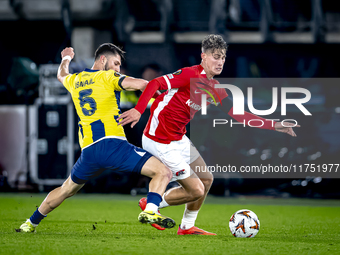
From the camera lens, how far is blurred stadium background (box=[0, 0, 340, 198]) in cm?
1188

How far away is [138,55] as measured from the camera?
12008 millimetres

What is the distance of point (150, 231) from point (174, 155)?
1.13 meters

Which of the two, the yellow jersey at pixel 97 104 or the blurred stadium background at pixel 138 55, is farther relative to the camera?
the blurred stadium background at pixel 138 55

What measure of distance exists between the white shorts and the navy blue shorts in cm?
46

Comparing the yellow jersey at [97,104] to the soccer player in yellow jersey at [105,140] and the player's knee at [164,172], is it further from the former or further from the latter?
the player's knee at [164,172]

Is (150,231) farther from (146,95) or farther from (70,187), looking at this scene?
(146,95)

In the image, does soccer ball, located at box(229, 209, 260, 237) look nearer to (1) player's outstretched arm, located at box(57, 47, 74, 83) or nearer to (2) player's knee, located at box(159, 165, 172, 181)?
(2) player's knee, located at box(159, 165, 172, 181)

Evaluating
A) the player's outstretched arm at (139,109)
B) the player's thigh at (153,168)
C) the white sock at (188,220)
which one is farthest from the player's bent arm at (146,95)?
the white sock at (188,220)

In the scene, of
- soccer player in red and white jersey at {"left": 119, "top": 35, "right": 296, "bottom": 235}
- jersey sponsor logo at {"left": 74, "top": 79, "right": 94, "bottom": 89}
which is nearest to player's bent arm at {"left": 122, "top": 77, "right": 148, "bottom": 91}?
jersey sponsor logo at {"left": 74, "top": 79, "right": 94, "bottom": 89}

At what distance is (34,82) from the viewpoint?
39.9ft

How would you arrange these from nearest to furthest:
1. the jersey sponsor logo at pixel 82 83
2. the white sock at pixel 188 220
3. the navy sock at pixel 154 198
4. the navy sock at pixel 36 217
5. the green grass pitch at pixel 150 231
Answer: the green grass pitch at pixel 150 231 < the navy sock at pixel 154 198 < the jersey sponsor logo at pixel 82 83 < the navy sock at pixel 36 217 < the white sock at pixel 188 220

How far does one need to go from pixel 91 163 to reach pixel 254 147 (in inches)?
301

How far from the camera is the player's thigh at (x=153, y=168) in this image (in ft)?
14.8

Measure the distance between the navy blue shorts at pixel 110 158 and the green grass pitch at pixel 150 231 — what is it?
659 mm
